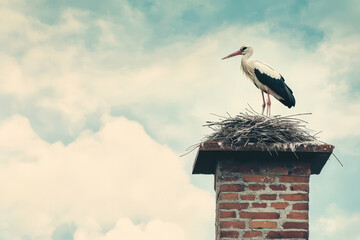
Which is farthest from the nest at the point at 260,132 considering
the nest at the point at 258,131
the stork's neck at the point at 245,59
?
the stork's neck at the point at 245,59

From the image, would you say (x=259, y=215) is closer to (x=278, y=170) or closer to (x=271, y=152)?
(x=278, y=170)

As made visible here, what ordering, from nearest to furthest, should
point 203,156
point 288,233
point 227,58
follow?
point 288,233, point 203,156, point 227,58

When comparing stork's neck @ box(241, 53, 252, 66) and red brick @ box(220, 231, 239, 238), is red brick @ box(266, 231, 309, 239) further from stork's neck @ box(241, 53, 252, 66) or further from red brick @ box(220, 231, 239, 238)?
stork's neck @ box(241, 53, 252, 66)

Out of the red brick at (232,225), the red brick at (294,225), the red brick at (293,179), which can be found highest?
the red brick at (293,179)

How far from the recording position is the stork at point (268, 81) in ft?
23.8

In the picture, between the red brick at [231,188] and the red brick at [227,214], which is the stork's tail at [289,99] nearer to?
the red brick at [231,188]

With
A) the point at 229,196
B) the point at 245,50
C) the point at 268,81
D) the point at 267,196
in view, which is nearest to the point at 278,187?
the point at 267,196

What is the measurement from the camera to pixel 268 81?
23.8 ft

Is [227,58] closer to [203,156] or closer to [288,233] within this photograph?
[203,156]

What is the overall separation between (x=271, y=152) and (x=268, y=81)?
2126 millimetres

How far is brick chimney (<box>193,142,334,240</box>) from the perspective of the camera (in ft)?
16.9

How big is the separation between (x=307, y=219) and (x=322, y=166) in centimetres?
76

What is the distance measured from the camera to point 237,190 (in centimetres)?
527

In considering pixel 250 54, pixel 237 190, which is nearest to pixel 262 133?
pixel 237 190
